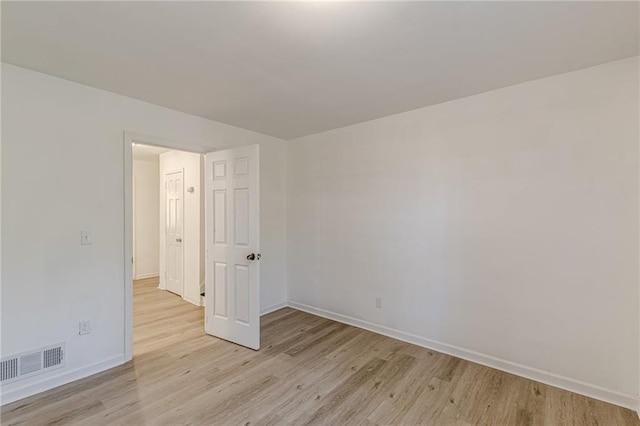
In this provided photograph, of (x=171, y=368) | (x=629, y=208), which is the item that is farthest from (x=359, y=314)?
(x=629, y=208)

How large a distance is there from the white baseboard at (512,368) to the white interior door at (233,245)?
135cm

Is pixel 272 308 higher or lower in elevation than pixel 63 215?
lower

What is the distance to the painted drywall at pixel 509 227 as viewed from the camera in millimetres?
2166

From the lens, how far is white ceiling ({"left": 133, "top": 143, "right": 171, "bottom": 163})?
4996 mm

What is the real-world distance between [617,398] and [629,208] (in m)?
1.42

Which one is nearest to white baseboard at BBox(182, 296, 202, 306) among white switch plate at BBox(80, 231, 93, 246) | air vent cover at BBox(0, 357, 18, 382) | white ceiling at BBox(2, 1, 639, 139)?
white switch plate at BBox(80, 231, 93, 246)

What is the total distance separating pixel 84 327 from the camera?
8.30 ft

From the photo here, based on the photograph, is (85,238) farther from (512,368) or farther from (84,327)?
(512,368)

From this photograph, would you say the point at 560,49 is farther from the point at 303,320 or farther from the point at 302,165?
the point at 303,320

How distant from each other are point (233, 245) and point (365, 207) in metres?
1.62

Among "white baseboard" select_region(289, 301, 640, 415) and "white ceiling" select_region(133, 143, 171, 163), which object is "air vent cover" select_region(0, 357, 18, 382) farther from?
"white ceiling" select_region(133, 143, 171, 163)

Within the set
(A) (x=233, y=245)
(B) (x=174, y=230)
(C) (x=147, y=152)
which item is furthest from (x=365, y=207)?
(C) (x=147, y=152)

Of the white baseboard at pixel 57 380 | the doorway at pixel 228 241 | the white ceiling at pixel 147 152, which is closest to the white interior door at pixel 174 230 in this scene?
the white ceiling at pixel 147 152

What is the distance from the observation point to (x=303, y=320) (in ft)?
12.6
